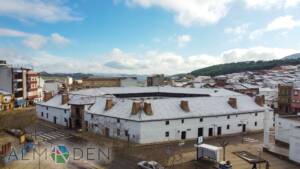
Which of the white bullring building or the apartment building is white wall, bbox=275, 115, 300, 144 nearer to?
the white bullring building

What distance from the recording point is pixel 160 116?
4672 centimetres

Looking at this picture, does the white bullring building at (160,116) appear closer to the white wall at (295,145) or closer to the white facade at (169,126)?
the white facade at (169,126)

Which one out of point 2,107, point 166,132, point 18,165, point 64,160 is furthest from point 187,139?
point 2,107

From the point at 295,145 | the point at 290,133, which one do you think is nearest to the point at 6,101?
the point at 290,133

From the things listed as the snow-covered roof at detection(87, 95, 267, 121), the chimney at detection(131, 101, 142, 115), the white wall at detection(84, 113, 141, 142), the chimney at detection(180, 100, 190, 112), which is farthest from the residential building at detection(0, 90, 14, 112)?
the chimney at detection(180, 100, 190, 112)

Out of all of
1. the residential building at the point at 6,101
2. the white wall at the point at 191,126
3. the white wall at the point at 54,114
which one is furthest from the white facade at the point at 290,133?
the residential building at the point at 6,101

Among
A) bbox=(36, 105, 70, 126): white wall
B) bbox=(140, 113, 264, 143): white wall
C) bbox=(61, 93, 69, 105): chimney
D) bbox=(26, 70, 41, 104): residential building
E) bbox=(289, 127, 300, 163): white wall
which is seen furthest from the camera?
bbox=(26, 70, 41, 104): residential building

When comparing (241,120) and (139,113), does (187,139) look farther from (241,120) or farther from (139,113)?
(241,120)

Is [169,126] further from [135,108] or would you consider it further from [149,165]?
[149,165]

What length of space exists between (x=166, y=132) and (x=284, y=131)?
684 inches

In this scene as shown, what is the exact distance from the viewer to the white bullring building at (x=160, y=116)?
46.2 metres

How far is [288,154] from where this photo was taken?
125ft

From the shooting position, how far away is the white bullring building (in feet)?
151

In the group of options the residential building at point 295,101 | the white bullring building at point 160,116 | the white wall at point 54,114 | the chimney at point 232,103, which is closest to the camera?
the white bullring building at point 160,116
